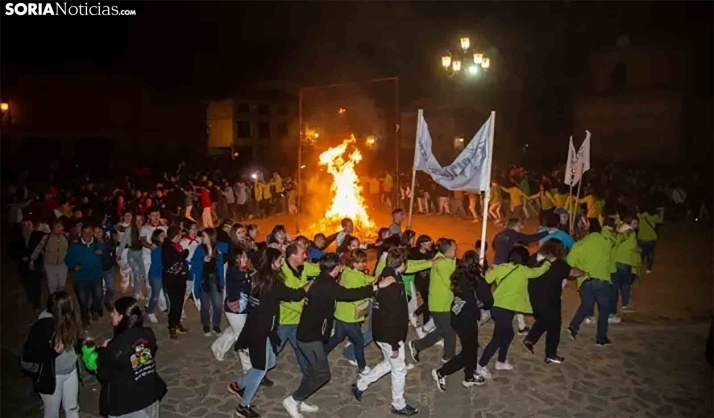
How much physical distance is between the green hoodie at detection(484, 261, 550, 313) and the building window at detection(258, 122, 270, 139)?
3451 centimetres

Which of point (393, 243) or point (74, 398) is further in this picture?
point (393, 243)

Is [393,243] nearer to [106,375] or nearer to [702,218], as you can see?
[106,375]

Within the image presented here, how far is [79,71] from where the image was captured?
32.1 meters

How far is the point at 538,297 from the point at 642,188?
51.9 feet

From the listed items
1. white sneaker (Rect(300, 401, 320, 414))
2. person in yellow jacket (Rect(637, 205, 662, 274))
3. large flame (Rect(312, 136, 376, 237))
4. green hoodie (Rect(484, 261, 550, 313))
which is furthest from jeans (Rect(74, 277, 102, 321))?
person in yellow jacket (Rect(637, 205, 662, 274))

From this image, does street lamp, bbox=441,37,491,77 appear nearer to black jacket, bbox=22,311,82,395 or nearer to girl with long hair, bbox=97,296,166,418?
girl with long hair, bbox=97,296,166,418

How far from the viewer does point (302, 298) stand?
613cm

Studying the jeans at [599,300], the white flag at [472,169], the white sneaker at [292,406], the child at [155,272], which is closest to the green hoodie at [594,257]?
the jeans at [599,300]

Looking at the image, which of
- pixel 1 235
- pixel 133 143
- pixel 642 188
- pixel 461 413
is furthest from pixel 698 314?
pixel 133 143

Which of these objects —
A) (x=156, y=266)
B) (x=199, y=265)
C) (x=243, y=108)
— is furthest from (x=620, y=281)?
(x=243, y=108)

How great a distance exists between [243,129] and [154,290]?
1227 inches

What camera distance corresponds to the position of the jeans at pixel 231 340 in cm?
724

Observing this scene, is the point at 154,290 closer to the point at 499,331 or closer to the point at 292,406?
the point at 292,406

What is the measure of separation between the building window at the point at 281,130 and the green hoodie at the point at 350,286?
35.4 metres
